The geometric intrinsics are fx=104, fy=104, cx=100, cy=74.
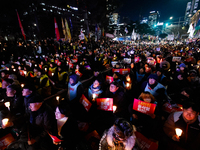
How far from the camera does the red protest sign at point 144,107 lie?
2.98 metres

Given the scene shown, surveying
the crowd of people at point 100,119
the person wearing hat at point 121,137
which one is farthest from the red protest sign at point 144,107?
the person wearing hat at point 121,137

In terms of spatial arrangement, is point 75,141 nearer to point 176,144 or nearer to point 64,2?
point 176,144

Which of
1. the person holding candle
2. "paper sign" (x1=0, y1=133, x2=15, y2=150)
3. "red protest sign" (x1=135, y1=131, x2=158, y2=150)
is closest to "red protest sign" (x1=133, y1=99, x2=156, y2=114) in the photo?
the person holding candle

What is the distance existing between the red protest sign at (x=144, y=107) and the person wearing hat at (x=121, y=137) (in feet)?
4.63

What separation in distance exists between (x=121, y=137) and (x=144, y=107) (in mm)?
1591

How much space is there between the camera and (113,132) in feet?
6.21

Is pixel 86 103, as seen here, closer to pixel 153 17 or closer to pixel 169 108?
pixel 169 108

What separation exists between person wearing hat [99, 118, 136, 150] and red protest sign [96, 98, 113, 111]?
166cm

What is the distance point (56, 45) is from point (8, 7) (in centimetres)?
1156

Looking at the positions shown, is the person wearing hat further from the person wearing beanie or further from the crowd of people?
the person wearing beanie

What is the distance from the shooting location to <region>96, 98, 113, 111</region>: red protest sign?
141 inches

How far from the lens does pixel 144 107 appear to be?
3.08 meters

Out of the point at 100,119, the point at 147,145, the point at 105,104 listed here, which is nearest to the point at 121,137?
the point at 147,145

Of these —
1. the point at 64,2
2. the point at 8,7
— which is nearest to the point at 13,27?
the point at 8,7
